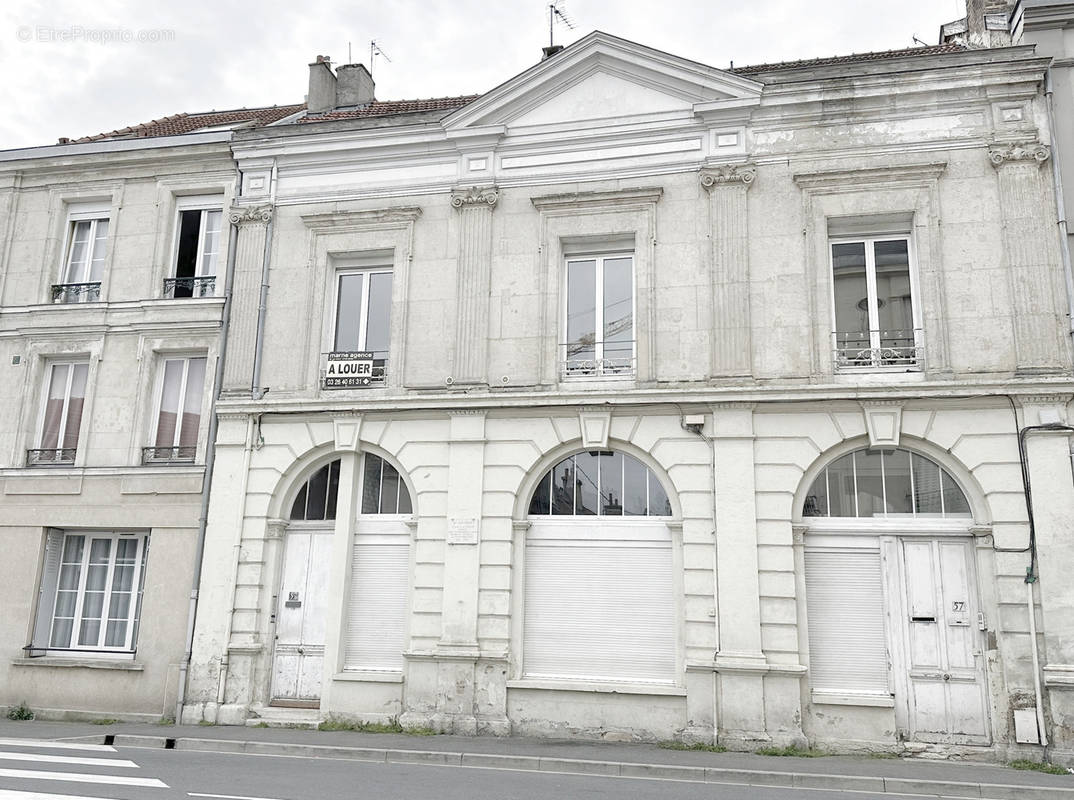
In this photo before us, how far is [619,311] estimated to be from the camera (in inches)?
485

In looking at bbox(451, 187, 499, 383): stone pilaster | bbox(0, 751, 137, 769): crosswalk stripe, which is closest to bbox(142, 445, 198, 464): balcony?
bbox(451, 187, 499, 383): stone pilaster

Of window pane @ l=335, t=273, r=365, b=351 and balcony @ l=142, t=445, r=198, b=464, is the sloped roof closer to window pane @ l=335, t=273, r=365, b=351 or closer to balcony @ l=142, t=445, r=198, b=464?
window pane @ l=335, t=273, r=365, b=351

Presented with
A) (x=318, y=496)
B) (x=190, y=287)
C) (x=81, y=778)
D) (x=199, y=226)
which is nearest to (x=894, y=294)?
(x=318, y=496)

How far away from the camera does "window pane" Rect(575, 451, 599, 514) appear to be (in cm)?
1190

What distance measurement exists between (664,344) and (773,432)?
1.82 metres

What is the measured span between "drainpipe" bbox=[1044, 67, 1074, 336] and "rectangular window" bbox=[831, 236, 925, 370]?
1.69 m

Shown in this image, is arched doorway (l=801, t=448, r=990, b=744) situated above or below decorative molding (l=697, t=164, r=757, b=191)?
below

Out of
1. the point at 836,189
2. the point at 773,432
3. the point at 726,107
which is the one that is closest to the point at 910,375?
the point at 773,432

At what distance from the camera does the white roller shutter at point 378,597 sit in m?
12.0

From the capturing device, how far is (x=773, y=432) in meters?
11.2

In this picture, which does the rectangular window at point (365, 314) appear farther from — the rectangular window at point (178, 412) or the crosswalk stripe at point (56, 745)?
the crosswalk stripe at point (56, 745)

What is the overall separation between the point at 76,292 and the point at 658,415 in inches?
381

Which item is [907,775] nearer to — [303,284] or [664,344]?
[664,344]

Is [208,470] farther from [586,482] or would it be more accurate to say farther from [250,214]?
[586,482]
